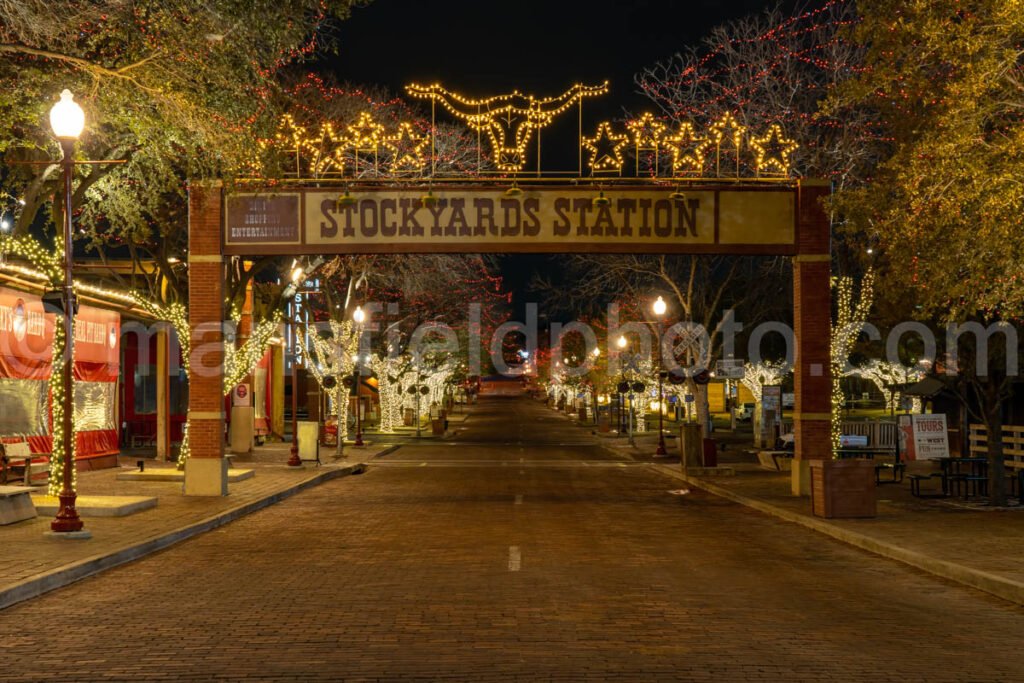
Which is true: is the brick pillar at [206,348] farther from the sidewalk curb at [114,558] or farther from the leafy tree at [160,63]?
the leafy tree at [160,63]

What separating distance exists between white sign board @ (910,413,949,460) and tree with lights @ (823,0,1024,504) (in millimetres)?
7409

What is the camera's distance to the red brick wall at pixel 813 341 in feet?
70.6

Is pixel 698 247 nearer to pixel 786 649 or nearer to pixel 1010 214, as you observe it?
pixel 1010 214

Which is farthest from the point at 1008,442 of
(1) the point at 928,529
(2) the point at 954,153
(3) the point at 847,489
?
(2) the point at 954,153

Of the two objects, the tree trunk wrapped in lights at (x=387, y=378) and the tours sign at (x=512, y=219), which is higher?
the tours sign at (x=512, y=219)

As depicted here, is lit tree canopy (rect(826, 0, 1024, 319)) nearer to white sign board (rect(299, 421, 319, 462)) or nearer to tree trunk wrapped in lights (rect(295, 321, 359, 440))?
white sign board (rect(299, 421, 319, 462))

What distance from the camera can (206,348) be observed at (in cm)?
2122

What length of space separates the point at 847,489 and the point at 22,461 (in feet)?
55.1

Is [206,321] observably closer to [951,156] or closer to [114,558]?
[114,558]

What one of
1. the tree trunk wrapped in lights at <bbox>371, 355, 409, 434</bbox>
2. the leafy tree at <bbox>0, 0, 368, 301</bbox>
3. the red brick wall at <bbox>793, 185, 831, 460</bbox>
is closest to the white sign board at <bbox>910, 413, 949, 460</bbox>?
the red brick wall at <bbox>793, 185, 831, 460</bbox>

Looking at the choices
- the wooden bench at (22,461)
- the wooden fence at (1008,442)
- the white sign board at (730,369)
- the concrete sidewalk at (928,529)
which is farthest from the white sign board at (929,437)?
the white sign board at (730,369)

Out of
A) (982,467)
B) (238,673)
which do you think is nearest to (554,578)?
(238,673)

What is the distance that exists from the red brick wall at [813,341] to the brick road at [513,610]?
150 inches

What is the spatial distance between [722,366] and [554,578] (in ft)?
187
